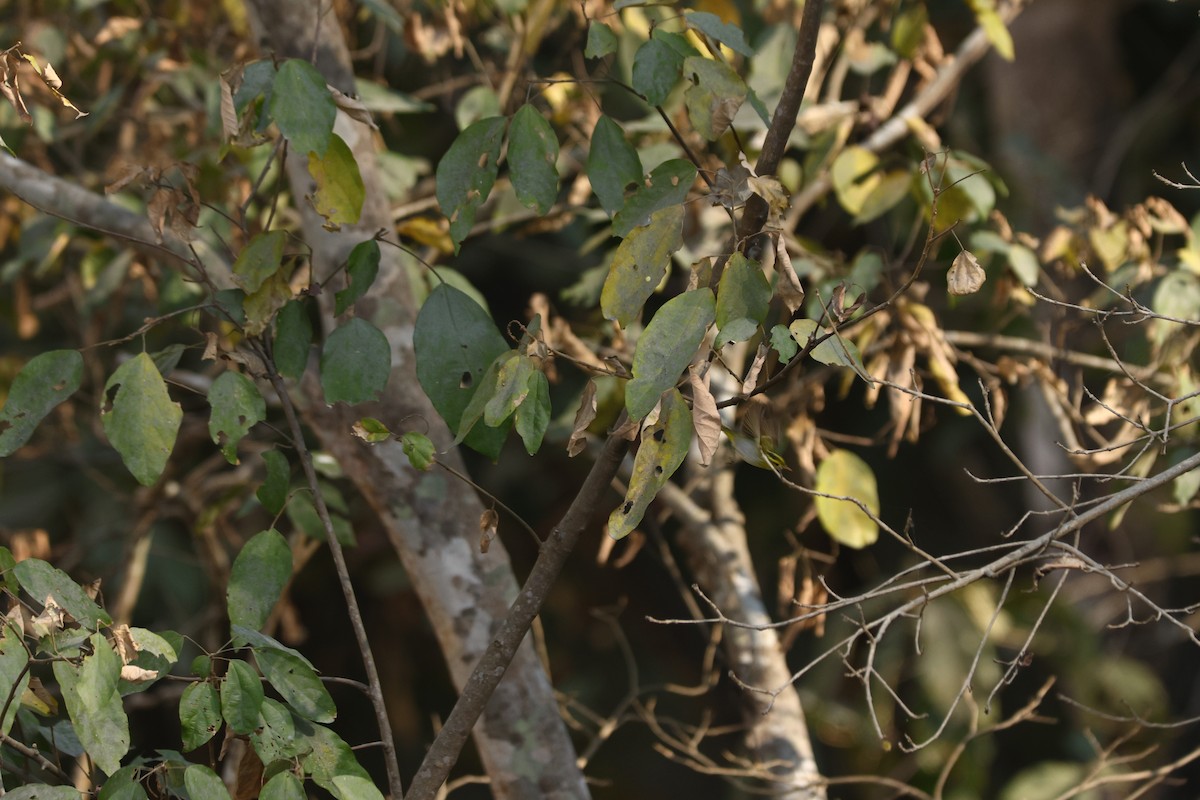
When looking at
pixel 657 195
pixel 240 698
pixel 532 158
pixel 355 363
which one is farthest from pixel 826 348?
pixel 240 698

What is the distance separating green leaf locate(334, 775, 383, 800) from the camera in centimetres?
95

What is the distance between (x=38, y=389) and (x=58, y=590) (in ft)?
0.92

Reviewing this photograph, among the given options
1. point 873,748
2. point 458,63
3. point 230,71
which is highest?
point 230,71

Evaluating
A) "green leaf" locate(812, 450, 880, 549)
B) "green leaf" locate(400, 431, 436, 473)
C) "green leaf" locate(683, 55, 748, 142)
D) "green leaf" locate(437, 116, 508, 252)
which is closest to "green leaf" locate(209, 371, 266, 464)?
"green leaf" locate(400, 431, 436, 473)

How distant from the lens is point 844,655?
42.4 inches

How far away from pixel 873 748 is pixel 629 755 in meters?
1.99

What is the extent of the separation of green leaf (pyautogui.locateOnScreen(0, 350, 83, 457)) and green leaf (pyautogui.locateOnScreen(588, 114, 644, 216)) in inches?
20.4

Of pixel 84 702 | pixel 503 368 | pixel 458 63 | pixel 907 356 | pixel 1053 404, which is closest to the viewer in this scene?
pixel 84 702

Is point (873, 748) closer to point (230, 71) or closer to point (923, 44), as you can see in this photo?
point (923, 44)

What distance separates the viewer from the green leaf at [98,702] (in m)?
0.90

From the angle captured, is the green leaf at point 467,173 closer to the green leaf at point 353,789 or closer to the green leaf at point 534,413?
the green leaf at point 534,413

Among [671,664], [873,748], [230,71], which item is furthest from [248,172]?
[671,664]

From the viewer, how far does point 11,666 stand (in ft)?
2.98

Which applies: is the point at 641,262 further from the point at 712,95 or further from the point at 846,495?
the point at 846,495
